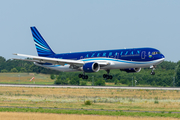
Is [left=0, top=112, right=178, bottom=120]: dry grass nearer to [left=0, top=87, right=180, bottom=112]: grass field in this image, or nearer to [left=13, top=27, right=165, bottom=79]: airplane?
[left=0, top=87, right=180, bottom=112]: grass field

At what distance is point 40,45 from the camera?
268 feet

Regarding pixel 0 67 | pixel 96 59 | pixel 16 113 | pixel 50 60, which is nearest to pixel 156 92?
pixel 96 59

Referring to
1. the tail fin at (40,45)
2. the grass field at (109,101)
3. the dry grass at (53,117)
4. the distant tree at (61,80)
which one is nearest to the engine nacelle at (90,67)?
the grass field at (109,101)

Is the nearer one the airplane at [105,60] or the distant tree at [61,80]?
the airplane at [105,60]

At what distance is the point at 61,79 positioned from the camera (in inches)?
3322

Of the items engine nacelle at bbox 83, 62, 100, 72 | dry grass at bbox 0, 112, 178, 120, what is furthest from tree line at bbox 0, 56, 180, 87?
dry grass at bbox 0, 112, 178, 120

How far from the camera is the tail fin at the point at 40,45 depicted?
80.1 metres

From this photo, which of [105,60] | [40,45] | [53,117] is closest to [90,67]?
[105,60]

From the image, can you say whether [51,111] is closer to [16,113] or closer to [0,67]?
[16,113]

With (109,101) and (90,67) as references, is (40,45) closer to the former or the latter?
(90,67)

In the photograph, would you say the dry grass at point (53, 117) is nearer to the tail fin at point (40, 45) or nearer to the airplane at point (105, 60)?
the airplane at point (105, 60)

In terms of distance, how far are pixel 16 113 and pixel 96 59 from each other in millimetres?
36080

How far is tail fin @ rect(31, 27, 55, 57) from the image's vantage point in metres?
80.1

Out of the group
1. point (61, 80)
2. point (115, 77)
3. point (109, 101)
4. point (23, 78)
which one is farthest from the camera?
point (115, 77)
